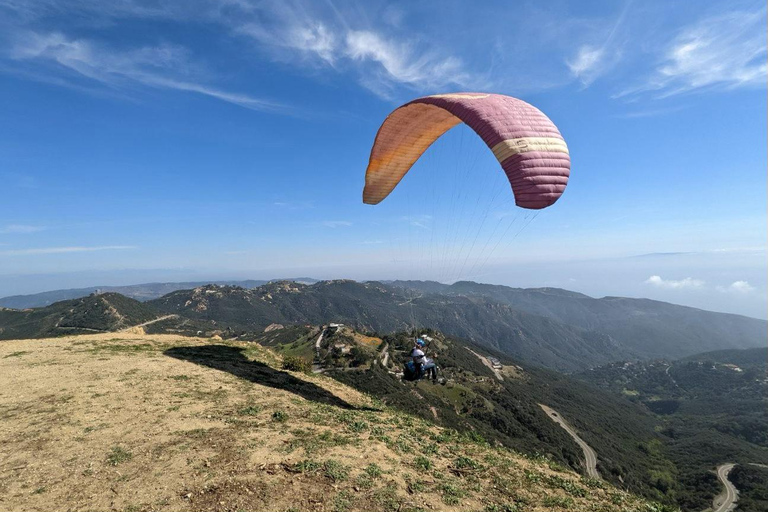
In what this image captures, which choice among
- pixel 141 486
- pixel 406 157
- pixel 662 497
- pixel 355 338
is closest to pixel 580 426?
pixel 662 497

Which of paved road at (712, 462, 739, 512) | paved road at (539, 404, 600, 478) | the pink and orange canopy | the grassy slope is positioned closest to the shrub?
the pink and orange canopy

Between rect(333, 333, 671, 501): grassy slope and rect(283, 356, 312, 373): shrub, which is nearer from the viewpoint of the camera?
rect(283, 356, 312, 373): shrub

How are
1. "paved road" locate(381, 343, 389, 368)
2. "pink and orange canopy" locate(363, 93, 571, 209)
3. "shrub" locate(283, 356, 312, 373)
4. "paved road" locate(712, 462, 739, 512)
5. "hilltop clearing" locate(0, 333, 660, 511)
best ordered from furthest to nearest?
"paved road" locate(381, 343, 389, 368), "paved road" locate(712, 462, 739, 512), "shrub" locate(283, 356, 312, 373), "pink and orange canopy" locate(363, 93, 571, 209), "hilltop clearing" locate(0, 333, 660, 511)

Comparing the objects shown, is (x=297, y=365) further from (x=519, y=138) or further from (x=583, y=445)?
(x=583, y=445)

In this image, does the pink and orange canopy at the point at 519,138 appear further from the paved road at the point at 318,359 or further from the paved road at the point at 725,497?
the paved road at the point at 725,497

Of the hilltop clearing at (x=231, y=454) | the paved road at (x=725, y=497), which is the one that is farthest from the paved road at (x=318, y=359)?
the paved road at (x=725, y=497)

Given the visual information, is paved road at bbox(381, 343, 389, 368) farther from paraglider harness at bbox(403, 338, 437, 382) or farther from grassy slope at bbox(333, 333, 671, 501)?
paraglider harness at bbox(403, 338, 437, 382)
